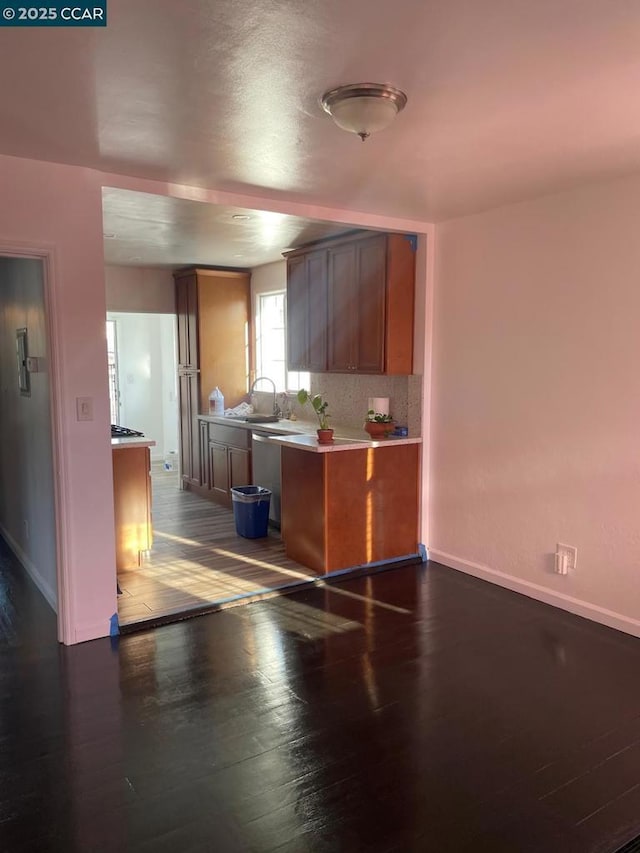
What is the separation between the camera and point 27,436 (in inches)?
163

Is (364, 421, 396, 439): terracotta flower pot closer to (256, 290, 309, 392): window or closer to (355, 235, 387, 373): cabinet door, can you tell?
(355, 235, 387, 373): cabinet door

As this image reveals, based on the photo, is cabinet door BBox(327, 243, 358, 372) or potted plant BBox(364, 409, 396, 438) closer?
potted plant BBox(364, 409, 396, 438)

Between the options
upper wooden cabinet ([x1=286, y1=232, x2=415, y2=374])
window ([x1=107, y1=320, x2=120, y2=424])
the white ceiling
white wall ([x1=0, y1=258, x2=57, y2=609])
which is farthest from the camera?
window ([x1=107, y1=320, x2=120, y2=424])

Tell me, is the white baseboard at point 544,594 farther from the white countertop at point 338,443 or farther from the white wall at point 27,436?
the white wall at point 27,436

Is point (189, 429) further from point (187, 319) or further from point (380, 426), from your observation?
point (380, 426)

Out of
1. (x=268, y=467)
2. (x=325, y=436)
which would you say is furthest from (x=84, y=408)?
(x=268, y=467)

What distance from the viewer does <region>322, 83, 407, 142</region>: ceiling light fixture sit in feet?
7.07

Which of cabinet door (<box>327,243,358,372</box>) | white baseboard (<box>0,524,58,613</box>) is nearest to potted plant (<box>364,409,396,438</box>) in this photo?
cabinet door (<box>327,243,358,372</box>)

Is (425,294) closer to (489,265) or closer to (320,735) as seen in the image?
(489,265)

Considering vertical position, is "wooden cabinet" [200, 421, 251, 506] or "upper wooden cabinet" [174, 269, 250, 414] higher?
"upper wooden cabinet" [174, 269, 250, 414]

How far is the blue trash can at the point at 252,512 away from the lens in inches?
198

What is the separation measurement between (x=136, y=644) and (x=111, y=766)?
102 cm

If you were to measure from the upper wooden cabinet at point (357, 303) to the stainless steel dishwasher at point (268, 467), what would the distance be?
0.75m

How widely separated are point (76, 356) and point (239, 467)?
2.89m
